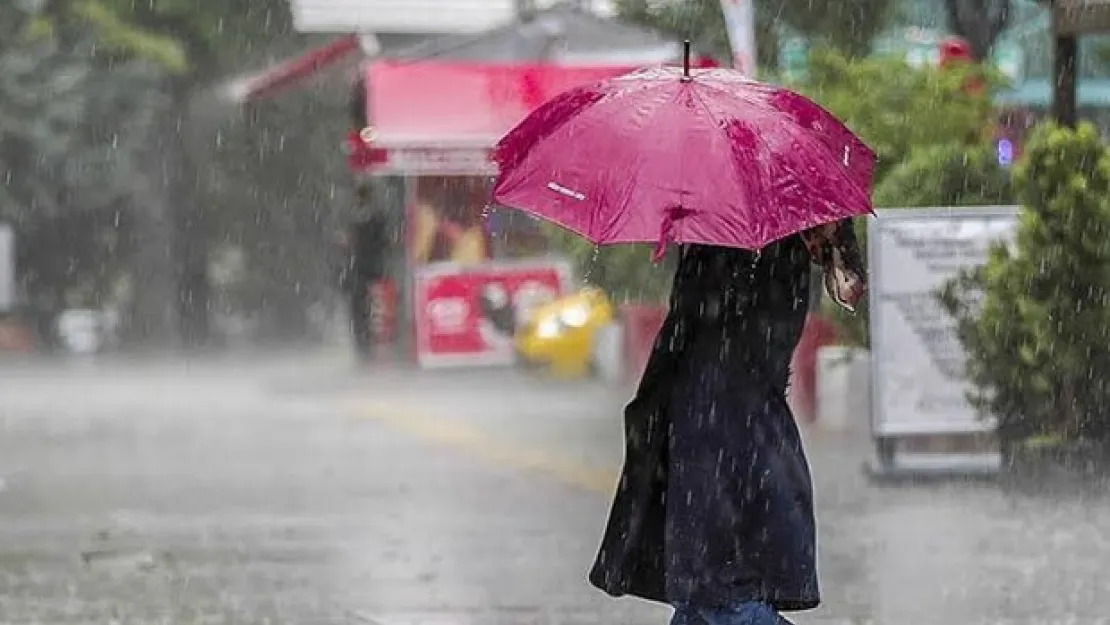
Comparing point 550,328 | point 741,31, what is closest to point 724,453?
point 741,31

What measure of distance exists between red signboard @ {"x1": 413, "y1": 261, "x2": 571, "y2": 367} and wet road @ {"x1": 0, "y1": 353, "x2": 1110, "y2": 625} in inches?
171

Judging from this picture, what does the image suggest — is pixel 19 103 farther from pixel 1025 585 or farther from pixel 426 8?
pixel 1025 585

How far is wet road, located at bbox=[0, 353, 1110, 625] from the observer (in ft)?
27.8

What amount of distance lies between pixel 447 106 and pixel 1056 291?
11212mm

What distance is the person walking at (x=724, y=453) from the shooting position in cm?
563

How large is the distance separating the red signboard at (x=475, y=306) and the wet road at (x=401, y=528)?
4.34 metres

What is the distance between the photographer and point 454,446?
47.2 feet

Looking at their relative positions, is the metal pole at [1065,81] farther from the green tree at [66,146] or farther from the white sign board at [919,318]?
the green tree at [66,146]

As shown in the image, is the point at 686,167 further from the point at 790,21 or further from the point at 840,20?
the point at 790,21

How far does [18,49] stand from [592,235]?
72.3ft

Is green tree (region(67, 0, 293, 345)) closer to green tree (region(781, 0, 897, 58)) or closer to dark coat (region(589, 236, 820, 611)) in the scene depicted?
green tree (region(781, 0, 897, 58))

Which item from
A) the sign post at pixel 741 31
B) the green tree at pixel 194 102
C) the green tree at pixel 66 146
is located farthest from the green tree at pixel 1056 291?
the green tree at pixel 194 102

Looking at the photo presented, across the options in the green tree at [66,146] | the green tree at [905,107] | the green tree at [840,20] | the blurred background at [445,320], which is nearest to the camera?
the blurred background at [445,320]

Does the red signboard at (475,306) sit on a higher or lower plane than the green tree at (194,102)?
lower
